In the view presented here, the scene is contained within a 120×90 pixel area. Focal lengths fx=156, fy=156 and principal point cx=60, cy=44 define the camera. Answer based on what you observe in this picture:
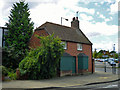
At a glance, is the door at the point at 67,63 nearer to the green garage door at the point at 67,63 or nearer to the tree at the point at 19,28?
the green garage door at the point at 67,63

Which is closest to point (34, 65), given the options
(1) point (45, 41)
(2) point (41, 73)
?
(2) point (41, 73)

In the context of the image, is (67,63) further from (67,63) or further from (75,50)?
(75,50)

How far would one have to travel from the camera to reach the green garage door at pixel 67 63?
18.6m

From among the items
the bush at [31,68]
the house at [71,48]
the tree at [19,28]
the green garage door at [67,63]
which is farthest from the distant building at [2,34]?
the green garage door at [67,63]

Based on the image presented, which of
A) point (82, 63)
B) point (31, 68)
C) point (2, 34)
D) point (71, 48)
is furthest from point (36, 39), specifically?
point (82, 63)

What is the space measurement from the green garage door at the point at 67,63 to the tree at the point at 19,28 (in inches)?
220

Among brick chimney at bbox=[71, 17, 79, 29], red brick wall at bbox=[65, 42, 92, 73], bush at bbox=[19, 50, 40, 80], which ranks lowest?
bush at bbox=[19, 50, 40, 80]

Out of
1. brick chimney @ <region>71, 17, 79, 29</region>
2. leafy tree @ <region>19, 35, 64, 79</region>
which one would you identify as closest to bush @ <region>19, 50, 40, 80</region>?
leafy tree @ <region>19, 35, 64, 79</region>

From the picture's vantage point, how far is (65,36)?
69.3ft

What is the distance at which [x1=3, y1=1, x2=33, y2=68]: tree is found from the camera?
2162cm

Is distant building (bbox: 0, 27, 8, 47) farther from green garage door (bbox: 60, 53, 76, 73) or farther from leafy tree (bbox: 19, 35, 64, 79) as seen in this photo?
green garage door (bbox: 60, 53, 76, 73)

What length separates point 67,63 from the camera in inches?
765

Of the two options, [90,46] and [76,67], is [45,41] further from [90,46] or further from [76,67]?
[90,46]

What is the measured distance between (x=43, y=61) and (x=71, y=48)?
675 centimetres
